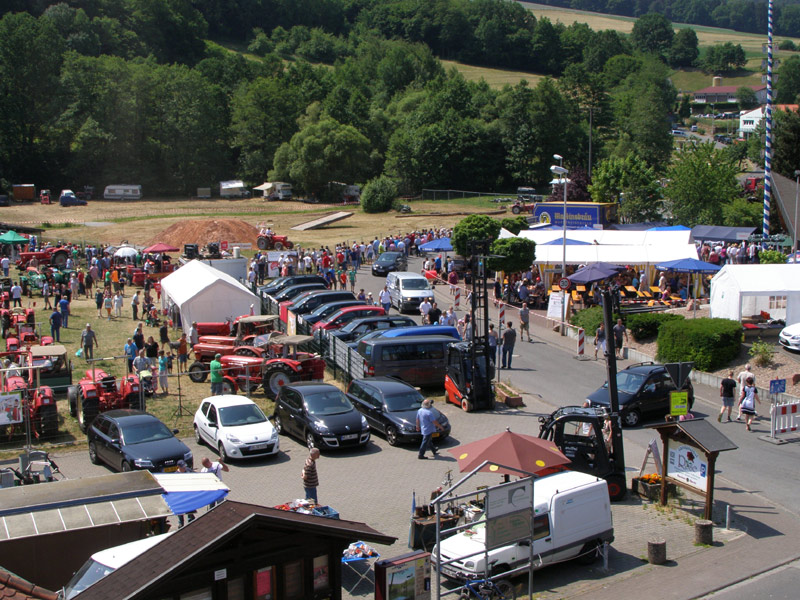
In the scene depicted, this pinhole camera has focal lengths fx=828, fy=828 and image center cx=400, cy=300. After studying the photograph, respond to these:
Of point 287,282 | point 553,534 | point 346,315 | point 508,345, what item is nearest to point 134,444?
point 553,534

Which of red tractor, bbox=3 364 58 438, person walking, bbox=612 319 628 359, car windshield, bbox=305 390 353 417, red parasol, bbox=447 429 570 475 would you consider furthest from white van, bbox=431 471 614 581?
person walking, bbox=612 319 628 359

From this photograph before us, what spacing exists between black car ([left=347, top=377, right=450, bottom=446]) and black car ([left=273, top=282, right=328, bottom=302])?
1292 centimetres

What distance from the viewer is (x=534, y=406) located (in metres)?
21.2

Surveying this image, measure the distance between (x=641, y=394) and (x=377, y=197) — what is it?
51.9 metres

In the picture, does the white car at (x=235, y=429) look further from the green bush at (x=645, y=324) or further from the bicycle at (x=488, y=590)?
the green bush at (x=645, y=324)

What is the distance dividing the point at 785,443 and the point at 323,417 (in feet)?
33.4

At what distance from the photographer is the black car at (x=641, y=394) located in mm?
19547

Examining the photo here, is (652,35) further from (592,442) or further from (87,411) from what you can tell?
(592,442)

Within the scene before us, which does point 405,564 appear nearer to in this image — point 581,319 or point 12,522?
point 12,522

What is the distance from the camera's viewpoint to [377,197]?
6981 centimetres

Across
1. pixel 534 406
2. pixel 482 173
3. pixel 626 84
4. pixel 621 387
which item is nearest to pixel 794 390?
pixel 621 387

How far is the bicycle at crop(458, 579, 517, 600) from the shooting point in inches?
436

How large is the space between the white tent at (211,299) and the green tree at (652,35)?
17566 cm

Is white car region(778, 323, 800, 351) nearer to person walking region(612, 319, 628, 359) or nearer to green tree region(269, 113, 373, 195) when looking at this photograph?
person walking region(612, 319, 628, 359)
